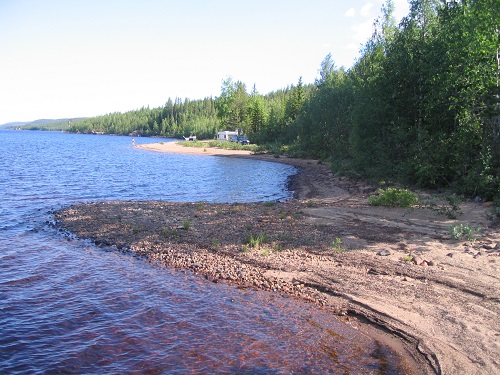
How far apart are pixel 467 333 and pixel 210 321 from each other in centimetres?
542

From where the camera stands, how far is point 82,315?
378 inches

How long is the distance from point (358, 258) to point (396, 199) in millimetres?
7337

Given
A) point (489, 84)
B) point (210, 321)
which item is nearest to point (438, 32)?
point (489, 84)

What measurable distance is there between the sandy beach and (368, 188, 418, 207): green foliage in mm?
448

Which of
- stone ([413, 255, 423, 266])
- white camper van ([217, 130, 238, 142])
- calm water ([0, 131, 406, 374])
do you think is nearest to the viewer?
calm water ([0, 131, 406, 374])

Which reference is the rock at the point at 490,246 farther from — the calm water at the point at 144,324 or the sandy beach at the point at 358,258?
the calm water at the point at 144,324

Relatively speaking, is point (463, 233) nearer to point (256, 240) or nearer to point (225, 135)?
point (256, 240)

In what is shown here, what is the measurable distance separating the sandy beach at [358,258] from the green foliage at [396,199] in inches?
17.6

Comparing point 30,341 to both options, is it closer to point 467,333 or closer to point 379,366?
point 379,366

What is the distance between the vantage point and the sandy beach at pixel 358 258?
8.30 metres

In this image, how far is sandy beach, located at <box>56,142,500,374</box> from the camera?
8305 millimetres

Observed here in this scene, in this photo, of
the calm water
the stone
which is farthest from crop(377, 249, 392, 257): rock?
the calm water

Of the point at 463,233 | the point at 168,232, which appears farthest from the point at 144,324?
the point at 463,233

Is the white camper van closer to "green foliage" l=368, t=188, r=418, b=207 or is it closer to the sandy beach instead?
the sandy beach
